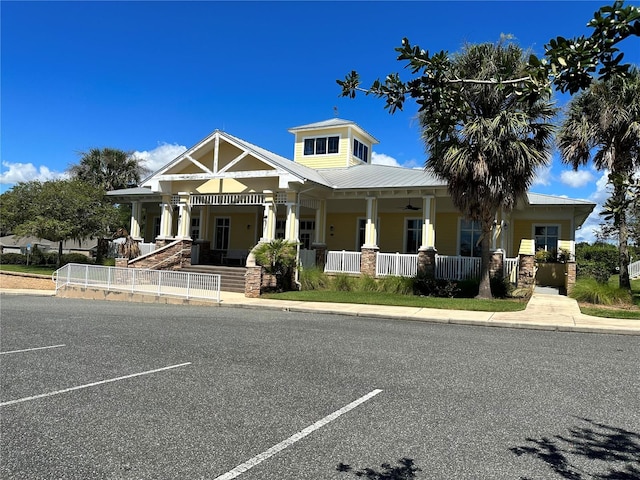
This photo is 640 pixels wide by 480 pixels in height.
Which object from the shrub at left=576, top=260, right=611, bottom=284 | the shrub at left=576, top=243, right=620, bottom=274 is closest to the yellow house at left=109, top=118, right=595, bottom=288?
the shrub at left=576, top=260, right=611, bottom=284

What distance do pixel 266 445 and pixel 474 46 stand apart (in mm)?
15088

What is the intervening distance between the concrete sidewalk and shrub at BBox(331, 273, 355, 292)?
3.77 meters

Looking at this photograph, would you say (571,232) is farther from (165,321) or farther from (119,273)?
(119,273)

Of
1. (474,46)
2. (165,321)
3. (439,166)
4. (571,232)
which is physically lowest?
(165,321)

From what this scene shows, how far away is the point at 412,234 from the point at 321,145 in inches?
310

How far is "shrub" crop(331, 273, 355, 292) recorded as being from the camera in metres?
19.6

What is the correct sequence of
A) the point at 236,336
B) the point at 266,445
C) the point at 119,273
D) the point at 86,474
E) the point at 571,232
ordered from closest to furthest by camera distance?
the point at 86,474, the point at 266,445, the point at 236,336, the point at 119,273, the point at 571,232

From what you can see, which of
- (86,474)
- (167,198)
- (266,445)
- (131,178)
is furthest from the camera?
(131,178)

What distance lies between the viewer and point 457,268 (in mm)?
19531

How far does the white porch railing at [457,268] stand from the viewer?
19.3 m

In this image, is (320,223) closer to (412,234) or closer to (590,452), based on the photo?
(412,234)

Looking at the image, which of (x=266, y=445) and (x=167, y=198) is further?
(x=167, y=198)

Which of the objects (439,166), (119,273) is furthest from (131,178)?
(439,166)

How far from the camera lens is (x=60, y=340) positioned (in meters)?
9.05
